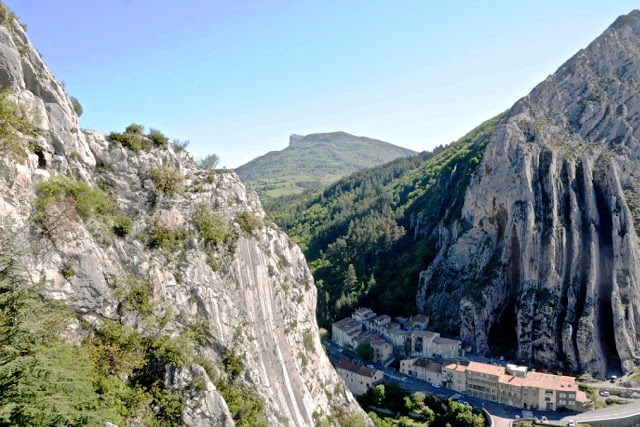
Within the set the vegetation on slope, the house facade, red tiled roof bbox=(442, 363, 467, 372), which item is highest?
the vegetation on slope

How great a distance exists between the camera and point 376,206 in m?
122

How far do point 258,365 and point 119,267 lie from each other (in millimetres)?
8444

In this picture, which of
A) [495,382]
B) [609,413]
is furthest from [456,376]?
[609,413]

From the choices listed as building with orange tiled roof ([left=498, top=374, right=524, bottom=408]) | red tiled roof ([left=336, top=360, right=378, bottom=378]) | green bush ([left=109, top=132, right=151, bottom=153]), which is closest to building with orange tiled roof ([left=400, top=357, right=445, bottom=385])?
red tiled roof ([left=336, top=360, right=378, bottom=378])

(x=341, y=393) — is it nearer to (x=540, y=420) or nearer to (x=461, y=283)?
(x=540, y=420)

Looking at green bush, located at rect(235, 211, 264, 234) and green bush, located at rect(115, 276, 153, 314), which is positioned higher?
green bush, located at rect(235, 211, 264, 234)

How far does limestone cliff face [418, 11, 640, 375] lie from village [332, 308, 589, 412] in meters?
6.52

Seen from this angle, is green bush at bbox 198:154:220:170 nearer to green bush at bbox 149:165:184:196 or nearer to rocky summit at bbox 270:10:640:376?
green bush at bbox 149:165:184:196

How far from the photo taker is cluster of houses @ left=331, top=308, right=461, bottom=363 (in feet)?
207

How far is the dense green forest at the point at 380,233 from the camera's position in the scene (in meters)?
83.5

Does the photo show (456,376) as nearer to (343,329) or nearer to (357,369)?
(357,369)

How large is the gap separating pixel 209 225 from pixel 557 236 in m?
62.0

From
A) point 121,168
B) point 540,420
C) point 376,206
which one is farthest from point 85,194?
point 376,206

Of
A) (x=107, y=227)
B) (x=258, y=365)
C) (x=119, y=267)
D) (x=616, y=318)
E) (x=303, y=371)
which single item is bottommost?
(x=616, y=318)
